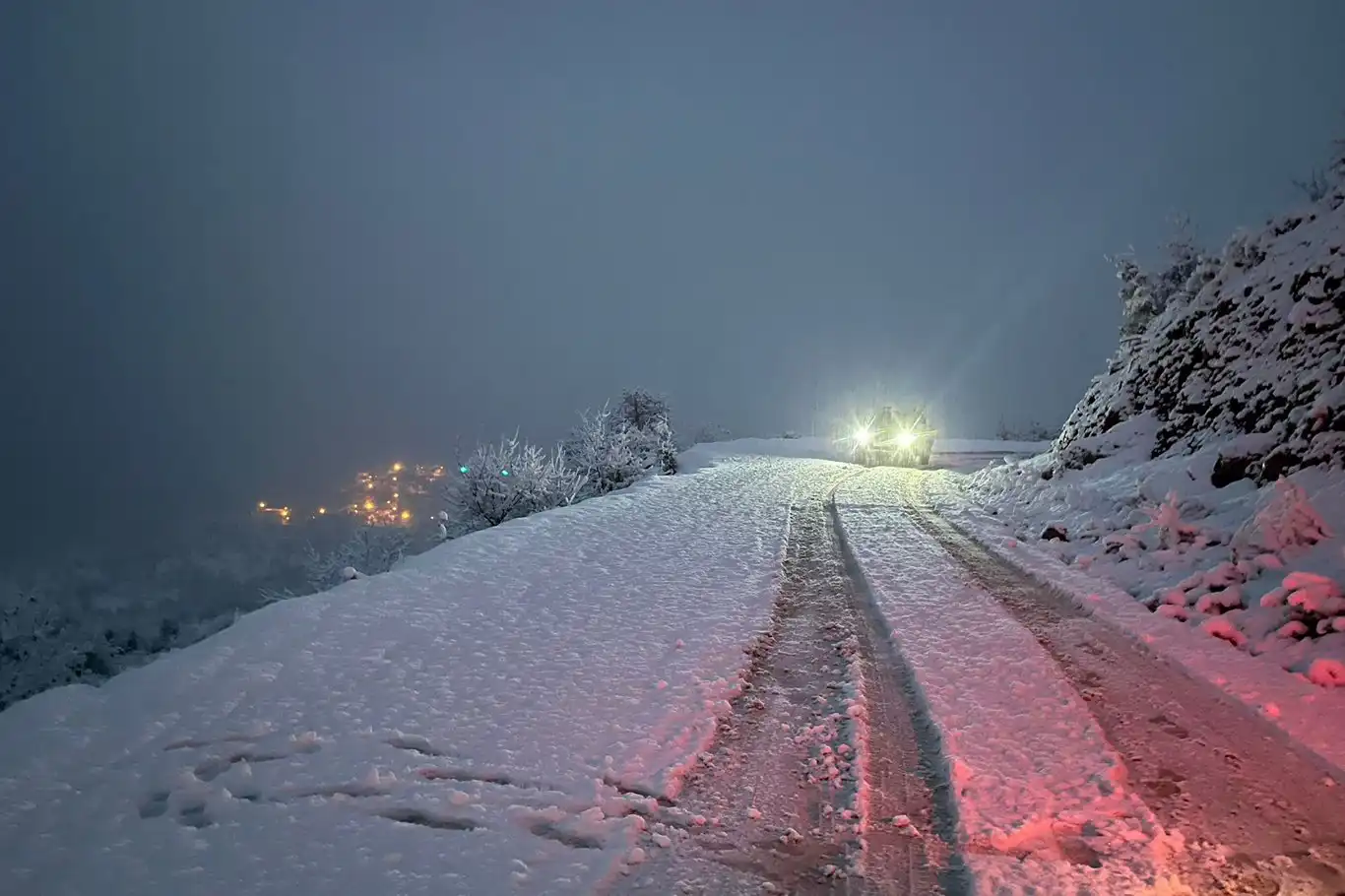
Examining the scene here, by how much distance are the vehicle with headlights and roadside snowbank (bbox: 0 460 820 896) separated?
24.7 meters

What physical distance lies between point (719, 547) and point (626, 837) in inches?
294

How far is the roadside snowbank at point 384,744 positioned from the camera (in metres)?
3.10

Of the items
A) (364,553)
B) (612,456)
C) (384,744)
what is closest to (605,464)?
(612,456)

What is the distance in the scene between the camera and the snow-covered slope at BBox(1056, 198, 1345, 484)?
8.80m

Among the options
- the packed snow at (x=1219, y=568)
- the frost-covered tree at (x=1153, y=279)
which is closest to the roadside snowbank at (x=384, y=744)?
the packed snow at (x=1219, y=568)

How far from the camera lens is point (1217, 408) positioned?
11.2 m

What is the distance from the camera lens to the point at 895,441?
30.7 meters

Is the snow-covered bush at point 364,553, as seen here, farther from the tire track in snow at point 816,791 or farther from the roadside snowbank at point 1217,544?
the tire track in snow at point 816,791

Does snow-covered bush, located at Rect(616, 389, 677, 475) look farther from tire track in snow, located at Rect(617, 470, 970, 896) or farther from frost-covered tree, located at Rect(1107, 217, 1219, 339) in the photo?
tire track in snow, located at Rect(617, 470, 970, 896)

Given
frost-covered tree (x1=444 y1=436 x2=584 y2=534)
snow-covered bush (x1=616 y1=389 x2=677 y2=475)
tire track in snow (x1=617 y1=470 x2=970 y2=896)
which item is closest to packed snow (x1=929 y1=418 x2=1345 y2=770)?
tire track in snow (x1=617 y1=470 x2=970 y2=896)

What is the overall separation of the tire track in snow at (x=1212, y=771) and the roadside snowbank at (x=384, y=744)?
280 cm

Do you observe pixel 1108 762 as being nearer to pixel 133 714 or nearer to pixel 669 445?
pixel 133 714

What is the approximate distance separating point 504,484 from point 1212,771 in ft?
65.4

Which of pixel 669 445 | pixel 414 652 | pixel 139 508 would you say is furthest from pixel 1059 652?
pixel 139 508
